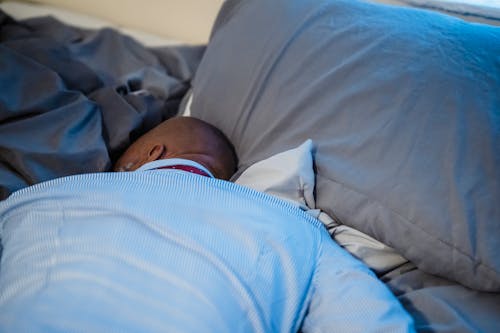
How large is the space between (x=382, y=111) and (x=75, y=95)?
682 mm

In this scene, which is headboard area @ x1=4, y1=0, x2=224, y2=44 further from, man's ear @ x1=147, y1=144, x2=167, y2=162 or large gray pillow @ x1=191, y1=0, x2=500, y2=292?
man's ear @ x1=147, y1=144, x2=167, y2=162

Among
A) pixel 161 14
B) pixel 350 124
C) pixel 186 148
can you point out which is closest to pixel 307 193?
pixel 350 124

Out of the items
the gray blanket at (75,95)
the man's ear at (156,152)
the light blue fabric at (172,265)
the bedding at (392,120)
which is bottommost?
the gray blanket at (75,95)

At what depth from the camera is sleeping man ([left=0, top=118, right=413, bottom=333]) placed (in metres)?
0.49

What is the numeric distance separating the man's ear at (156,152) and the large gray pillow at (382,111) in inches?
6.1

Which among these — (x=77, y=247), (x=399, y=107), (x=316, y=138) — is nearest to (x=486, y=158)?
(x=399, y=107)

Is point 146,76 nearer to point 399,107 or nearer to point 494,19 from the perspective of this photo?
point 399,107

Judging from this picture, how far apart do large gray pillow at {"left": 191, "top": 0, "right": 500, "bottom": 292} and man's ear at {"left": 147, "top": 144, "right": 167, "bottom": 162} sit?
0.51 feet

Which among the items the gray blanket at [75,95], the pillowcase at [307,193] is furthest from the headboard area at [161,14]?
the pillowcase at [307,193]

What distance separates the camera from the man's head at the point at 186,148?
0.83m

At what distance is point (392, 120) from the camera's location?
70cm

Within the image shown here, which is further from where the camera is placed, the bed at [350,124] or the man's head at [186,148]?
the man's head at [186,148]

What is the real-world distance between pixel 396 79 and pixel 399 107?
0.06m

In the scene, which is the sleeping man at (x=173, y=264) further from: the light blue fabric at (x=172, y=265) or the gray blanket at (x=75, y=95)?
the gray blanket at (x=75, y=95)
